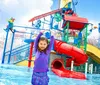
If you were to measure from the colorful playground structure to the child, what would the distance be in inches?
213

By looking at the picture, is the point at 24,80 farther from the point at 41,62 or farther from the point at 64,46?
the point at 64,46

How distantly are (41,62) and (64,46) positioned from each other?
7.48m

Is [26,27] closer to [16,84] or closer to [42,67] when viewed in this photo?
[16,84]

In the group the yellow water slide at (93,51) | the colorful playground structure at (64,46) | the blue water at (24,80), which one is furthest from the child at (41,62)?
the yellow water slide at (93,51)

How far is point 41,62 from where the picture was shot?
3.58 metres

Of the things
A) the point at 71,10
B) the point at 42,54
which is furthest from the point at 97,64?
the point at 42,54

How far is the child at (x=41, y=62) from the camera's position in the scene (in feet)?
11.3

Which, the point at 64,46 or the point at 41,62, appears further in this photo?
the point at 64,46

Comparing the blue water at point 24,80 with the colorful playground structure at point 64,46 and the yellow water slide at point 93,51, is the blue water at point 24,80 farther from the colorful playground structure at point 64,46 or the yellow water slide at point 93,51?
the yellow water slide at point 93,51

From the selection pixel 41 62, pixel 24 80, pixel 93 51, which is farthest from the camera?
pixel 93 51

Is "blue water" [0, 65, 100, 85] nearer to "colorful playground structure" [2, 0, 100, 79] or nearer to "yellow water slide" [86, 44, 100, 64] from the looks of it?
"colorful playground structure" [2, 0, 100, 79]

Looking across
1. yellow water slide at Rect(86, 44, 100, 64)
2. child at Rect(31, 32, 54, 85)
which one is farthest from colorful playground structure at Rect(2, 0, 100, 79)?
child at Rect(31, 32, 54, 85)

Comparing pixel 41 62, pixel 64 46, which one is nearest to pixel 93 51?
pixel 64 46

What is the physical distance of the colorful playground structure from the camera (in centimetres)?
1115
